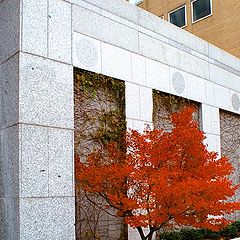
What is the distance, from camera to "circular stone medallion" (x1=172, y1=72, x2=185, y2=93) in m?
14.0

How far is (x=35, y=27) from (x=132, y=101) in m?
3.88

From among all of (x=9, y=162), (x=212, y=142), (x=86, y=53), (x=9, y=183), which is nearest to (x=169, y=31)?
(x=86, y=53)

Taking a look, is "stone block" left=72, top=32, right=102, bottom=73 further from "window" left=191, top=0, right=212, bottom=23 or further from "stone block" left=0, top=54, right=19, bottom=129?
"window" left=191, top=0, right=212, bottom=23

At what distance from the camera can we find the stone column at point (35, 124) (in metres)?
8.67

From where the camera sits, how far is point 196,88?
1509 centimetres

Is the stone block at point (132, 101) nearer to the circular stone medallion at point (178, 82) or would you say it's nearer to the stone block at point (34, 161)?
the circular stone medallion at point (178, 82)

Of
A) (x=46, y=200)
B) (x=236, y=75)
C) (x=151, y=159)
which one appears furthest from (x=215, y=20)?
(x=46, y=200)

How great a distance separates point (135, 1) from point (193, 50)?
1658 centimetres

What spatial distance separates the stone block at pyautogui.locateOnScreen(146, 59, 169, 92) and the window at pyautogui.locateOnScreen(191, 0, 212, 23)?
12581mm

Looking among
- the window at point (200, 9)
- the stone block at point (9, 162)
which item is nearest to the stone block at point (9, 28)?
the stone block at point (9, 162)

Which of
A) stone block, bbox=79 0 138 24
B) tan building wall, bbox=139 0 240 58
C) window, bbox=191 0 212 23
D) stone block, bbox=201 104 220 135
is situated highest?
window, bbox=191 0 212 23

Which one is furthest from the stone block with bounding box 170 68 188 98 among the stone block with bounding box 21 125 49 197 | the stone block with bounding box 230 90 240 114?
the stone block with bounding box 21 125 49 197

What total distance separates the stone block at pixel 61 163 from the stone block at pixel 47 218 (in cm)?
21

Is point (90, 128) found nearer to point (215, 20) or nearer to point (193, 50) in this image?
point (193, 50)
